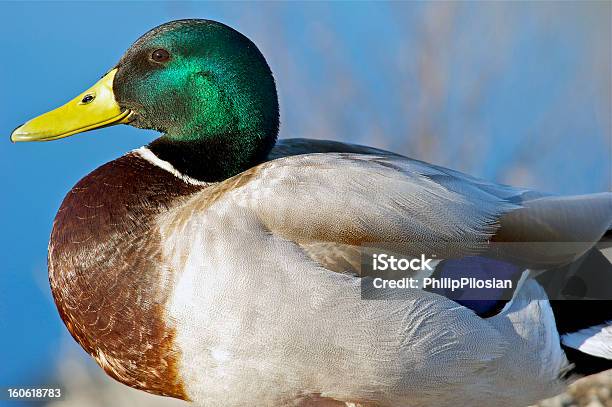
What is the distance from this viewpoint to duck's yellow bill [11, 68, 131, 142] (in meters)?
3.65

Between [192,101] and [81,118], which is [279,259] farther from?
[81,118]

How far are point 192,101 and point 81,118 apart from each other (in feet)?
1.48

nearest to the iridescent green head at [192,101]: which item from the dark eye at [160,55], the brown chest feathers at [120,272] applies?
the dark eye at [160,55]

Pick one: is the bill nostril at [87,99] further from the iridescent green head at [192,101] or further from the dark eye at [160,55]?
the dark eye at [160,55]

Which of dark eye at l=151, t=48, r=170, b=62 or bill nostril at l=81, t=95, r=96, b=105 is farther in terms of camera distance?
bill nostril at l=81, t=95, r=96, b=105

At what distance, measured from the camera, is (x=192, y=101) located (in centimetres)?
357

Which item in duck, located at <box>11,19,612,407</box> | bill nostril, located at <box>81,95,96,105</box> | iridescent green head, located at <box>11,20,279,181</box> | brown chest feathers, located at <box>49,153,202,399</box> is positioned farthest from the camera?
bill nostril, located at <box>81,95,96,105</box>

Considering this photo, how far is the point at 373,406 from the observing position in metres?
3.26

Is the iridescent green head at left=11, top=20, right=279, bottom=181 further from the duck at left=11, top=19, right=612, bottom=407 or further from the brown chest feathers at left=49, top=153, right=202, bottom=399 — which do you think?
the brown chest feathers at left=49, top=153, right=202, bottom=399

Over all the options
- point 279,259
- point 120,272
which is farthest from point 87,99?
point 279,259

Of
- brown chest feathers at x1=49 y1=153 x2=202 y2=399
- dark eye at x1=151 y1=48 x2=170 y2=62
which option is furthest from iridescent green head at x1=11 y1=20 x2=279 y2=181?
brown chest feathers at x1=49 y1=153 x2=202 y2=399

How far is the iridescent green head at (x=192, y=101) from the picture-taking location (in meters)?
3.55

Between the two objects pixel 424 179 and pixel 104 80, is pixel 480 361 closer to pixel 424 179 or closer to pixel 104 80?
pixel 424 179

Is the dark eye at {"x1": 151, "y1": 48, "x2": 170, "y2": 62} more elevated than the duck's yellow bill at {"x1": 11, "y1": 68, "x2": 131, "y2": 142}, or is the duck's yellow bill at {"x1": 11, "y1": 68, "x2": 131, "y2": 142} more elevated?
the dark eye at {"x1": 151, "y1": 48, "x2": 170, "y2": 62}
